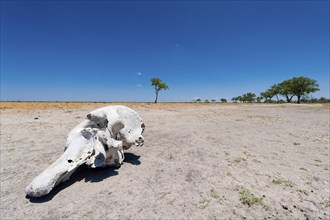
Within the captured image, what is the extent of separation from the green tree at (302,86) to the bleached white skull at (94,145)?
8916 centimetres

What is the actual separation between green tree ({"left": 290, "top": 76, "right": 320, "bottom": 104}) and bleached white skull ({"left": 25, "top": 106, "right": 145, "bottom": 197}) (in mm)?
89160

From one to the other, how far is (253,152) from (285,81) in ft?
302

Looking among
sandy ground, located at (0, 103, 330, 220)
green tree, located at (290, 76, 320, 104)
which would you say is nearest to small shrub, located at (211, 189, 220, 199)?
sandy ground, located at (0, 103, 330, 220)

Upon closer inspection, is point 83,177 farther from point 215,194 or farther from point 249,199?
point 249,199

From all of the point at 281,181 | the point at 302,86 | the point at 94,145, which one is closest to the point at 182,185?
the point at 94,145

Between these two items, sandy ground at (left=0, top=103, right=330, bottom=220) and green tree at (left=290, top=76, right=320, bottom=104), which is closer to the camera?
sandy ground at (left=0, top=103, right=330, bottom=220)

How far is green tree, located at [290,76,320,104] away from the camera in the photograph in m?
72.6

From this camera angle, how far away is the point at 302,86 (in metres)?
74.3

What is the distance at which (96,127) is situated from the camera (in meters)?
5.64

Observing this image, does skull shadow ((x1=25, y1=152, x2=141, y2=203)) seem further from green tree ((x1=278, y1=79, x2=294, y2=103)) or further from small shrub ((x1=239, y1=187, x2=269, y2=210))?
green tree ((x1=278, y1=79, x2=294, y2=103))

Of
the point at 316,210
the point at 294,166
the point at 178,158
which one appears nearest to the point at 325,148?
the point at 294,166

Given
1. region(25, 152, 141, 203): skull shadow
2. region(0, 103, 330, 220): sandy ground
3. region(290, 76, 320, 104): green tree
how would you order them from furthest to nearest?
region(290, 76, 320, 104): green tree < region(25, 152, 141, 203): skull shadow < region(0, 103, 330, 220): sandy ground

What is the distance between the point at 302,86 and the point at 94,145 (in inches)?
3610

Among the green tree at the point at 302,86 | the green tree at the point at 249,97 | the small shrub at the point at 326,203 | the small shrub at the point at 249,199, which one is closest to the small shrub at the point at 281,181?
the small shrub at the point at 326,203
